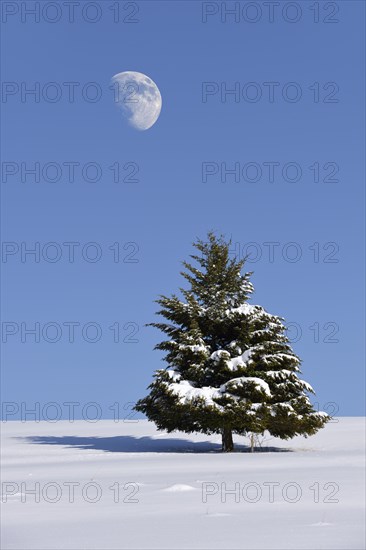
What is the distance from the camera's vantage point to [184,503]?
38.2 feet

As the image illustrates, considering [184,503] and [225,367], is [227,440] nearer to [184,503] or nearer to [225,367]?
[225,367]

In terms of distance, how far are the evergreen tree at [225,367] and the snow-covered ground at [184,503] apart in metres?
5.05

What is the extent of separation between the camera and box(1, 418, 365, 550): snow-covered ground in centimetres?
869

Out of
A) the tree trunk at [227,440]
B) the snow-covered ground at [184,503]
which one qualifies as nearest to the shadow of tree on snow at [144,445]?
the tree trunk at [227,440]

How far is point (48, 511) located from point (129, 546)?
11.3 ft

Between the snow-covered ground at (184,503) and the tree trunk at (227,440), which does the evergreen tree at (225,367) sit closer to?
the tree trunk at (227,440)

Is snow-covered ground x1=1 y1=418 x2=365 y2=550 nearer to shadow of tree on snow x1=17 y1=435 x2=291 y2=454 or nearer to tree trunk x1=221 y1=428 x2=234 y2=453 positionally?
shadow of tree on snow x1=17 y1=435 x2=291 y2=454

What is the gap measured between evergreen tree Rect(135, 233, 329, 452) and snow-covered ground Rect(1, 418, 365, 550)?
5054 millimetres

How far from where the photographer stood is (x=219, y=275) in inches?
1228

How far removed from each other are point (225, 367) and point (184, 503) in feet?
54.5

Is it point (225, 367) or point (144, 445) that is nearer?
point (225, 367)

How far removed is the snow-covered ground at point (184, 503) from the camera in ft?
28.5

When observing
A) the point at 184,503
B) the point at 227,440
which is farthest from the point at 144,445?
the point at 184,503

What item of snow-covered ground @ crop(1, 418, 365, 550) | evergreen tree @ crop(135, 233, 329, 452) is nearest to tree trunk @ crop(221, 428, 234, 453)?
evergreen tree @ crop(135, 233, 329, 452)
